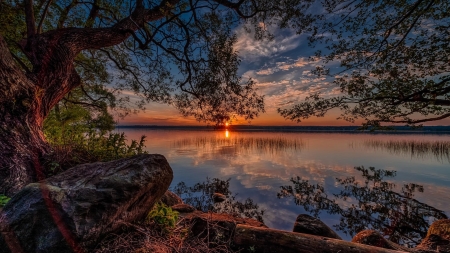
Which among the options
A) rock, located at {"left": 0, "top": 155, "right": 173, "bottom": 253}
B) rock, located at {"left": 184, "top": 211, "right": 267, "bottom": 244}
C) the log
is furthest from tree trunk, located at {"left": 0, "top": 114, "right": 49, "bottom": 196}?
the log

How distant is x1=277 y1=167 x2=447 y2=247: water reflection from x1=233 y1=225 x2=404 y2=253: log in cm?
498

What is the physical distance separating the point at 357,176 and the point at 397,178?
2295 millimetres

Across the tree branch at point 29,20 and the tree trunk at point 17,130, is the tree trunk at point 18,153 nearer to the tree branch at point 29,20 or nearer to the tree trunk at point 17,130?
the tree trunk at point 17,130

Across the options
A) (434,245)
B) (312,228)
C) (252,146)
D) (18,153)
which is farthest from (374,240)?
(252,146)

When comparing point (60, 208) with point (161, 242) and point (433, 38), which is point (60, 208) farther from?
point (433, 38)

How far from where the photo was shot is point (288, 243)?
2408 mm

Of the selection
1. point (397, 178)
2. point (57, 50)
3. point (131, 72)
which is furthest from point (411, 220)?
point (131, 72)

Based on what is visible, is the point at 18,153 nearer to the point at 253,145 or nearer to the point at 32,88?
the point at 32,88

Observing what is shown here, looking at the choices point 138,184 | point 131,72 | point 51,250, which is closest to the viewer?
point 51,250

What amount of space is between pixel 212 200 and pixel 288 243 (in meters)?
6.70

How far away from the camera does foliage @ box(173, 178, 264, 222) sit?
755 cm

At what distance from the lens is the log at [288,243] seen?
7.55 ft

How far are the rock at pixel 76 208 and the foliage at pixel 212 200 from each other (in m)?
4.21

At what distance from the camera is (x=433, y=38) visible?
551 centimetres
